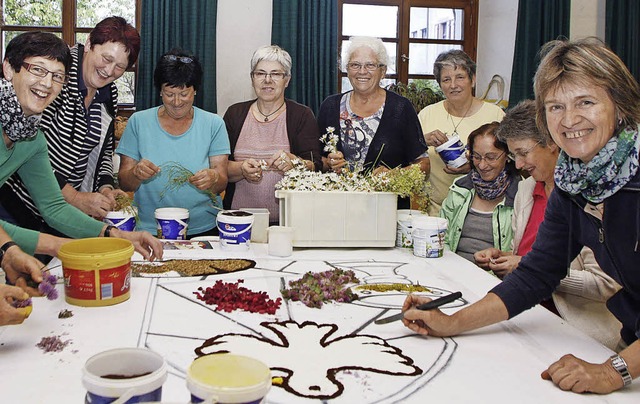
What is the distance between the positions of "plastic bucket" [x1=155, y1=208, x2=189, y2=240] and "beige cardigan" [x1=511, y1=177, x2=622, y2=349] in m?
1.36

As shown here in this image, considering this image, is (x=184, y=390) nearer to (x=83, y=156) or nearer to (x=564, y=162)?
(x=564, y=162)

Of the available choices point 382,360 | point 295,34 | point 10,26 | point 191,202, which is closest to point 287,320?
point 382,360

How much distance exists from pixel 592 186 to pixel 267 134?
1759 millimetres

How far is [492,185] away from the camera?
2.55 metres

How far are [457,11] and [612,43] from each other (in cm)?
129

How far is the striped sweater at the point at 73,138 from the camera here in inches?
90.9

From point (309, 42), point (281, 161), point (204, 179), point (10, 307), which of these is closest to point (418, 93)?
point (309, 42)

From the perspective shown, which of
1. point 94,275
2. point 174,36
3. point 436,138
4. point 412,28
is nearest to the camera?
point 94,275

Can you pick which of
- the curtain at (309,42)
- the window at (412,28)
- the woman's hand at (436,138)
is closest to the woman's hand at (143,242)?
the woman's hand at (436,138)

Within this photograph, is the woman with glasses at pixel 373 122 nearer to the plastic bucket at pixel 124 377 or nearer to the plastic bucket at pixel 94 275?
the plastic bucket at pixel 94 275

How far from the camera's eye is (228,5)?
4883 mm

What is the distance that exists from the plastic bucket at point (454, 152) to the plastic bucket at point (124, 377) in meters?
2.01

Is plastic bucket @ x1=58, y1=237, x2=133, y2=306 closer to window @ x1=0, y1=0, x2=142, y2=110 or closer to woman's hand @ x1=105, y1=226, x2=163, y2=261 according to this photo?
woman's hand @ x1=105, y1=226, x2=163, y2=261

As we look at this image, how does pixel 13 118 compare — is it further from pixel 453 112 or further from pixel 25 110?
pixel 453 112
